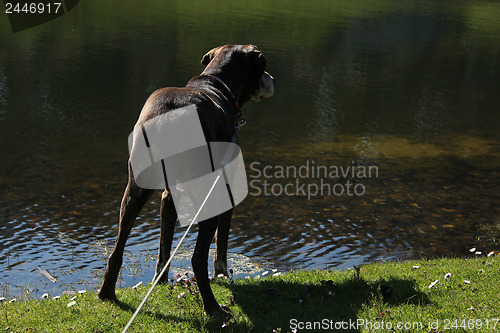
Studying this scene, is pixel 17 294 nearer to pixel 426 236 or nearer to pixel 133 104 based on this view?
pixel 426 236

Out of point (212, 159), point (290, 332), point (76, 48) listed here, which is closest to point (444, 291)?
point (290, 332)

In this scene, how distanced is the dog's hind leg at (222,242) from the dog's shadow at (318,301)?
2.25ft

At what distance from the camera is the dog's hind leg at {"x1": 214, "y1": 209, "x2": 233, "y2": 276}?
756cm

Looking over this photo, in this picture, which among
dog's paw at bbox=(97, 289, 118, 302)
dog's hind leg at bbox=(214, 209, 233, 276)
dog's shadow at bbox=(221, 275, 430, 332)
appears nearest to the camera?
dog's shadow at bbox=(221, 275, 430, 332)

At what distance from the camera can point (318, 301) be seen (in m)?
6.48

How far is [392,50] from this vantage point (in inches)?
1545

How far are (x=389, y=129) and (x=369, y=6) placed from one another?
147 feet

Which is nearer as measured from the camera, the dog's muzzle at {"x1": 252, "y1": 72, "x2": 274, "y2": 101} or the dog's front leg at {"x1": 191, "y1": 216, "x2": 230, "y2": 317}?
the dog's front leg at {"x1": 191, "y1": 216, "x2": 230, "y2": 317}

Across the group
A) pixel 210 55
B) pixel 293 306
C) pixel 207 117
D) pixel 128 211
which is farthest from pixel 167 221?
pixel 210 55

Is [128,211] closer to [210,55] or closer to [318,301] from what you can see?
[318,301]

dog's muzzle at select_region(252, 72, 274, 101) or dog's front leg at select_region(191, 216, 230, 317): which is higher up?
dog's muzzle at select_region(252, 72, 274, 101)

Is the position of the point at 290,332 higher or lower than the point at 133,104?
higher

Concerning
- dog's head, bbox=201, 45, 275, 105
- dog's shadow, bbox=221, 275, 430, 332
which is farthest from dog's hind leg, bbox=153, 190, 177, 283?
dog's head, bbox=201, 45, 275, 105

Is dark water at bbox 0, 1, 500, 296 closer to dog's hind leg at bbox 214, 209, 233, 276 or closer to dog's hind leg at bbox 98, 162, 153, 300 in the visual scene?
dog's hind leg at bbox 214, 209, 233, 276
